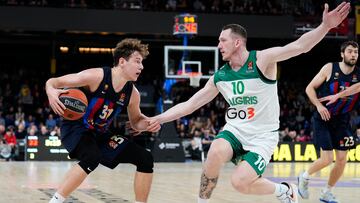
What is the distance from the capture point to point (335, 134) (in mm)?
10156

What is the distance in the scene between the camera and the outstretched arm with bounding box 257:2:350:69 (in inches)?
254

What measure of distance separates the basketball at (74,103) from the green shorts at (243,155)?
4.97 ft

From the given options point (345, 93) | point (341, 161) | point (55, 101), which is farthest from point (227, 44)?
point (341, 161)

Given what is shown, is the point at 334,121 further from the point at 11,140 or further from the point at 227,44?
the point at 11,140

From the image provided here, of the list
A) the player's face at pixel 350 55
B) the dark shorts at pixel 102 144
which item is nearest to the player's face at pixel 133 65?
the dark shorts at pixel 102 144

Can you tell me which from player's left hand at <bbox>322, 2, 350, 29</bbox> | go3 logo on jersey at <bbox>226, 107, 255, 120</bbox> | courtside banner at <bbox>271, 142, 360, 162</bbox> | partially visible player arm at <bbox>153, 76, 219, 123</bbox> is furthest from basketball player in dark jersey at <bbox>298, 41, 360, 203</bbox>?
courtside banner at <bbox>271, 142, 360, 162</bbox>

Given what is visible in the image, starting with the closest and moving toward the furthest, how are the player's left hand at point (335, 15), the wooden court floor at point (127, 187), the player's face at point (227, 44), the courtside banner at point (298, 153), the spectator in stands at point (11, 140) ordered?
the player's left hand at point (335, 15) < the player's face at point (227, 44) < the wooden court floor at point (127, 187) < the spectator in stands at point (11, 140) < the courtside banner at point (298, 153)

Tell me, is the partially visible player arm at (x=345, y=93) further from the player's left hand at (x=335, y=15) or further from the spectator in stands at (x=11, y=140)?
the spectator in stands at (x=11, y=140)

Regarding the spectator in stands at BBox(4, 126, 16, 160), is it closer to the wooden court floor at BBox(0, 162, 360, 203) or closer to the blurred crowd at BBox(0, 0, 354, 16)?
the wooden court floor at BBox(0, 162, 360, 203)

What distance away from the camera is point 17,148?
22.1 meters

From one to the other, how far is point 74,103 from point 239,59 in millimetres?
1797

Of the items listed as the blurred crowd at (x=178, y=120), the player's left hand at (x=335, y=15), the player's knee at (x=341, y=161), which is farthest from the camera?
the blurred crowd at (x=178, y=120)

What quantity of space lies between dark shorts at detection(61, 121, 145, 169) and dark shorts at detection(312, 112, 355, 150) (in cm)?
356

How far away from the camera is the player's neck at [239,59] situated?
281 inches
